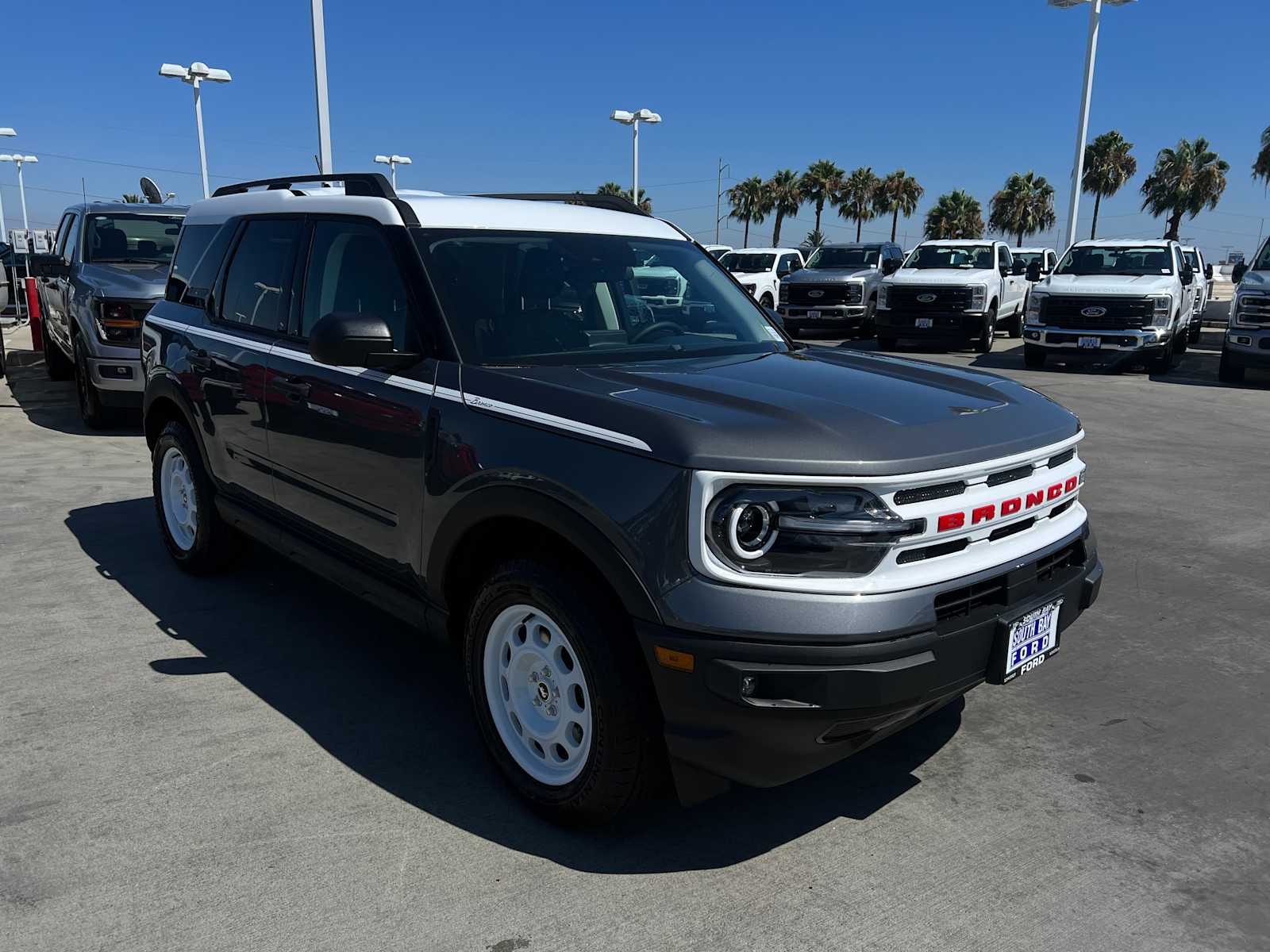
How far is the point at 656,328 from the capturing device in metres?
3.88

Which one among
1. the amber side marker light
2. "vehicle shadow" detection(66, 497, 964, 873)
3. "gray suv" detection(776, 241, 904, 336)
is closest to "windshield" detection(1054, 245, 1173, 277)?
"gray suv" detection(776, 241, 904, 336)

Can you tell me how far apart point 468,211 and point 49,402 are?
9.77 meters

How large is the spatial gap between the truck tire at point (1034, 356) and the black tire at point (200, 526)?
13.9 metres

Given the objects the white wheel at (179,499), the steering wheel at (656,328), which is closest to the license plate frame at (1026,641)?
the steering wheel at (656,328)

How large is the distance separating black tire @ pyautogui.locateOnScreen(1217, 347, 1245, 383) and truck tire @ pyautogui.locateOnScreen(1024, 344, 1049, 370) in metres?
2.48

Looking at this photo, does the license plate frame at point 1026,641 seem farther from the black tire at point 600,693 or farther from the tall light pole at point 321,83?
the tall light pole at point 321,83

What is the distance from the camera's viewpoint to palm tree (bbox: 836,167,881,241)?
6931 cm

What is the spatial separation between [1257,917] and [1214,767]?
2.94 feet

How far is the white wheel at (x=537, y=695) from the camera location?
2.94 m

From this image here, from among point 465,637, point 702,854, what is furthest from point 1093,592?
point 465,637

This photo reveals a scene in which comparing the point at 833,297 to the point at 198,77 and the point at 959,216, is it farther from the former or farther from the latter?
the point at 959,216

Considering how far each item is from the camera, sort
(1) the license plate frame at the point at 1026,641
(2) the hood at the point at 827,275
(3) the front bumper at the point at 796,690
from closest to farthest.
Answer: (3) the front bumper at the point at 796,690 → (1) the license plate frame at the point at 1026,641 → (2) the hood at the point at 827,275

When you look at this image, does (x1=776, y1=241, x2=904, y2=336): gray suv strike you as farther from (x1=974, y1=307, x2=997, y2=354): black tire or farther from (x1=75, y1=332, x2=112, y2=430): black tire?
(x1=75, y1=332, x2=112, y2=430): black tire

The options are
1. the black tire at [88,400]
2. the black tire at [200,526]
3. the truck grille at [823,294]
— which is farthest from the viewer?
the truck grille at [823,294]
